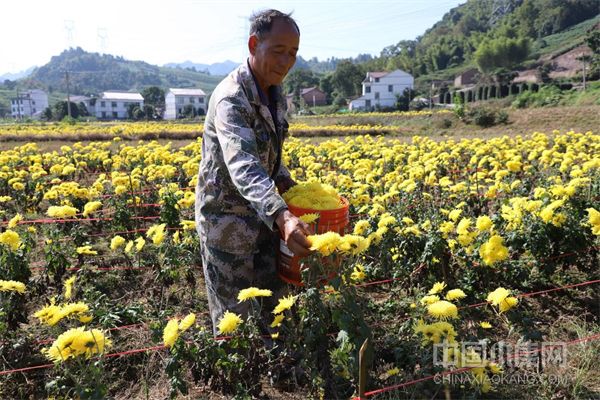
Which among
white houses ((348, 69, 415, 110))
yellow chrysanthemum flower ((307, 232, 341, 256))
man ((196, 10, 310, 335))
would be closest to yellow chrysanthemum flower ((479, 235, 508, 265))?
man ((196, 10, 310, 335))

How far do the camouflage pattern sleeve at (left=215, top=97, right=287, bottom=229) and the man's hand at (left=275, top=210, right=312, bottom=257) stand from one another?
0.05 m

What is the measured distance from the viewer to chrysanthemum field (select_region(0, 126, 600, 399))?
224 centimetres

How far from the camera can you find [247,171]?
2074 mm

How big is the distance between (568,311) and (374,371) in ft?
6.03

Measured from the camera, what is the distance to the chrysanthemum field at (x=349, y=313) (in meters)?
2.24

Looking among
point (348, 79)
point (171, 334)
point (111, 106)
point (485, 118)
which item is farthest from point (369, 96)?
point (171, 334)

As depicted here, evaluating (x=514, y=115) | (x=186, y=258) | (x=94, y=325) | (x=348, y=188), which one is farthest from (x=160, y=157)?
(x=514, y=115)

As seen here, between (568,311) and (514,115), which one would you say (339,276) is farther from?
(514,115)

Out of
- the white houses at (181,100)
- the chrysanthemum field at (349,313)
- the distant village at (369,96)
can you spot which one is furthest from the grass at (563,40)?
the chrysanthemum field at (349,313)

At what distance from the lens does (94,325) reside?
325 centimetres

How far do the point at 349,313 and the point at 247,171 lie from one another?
2.56 feet

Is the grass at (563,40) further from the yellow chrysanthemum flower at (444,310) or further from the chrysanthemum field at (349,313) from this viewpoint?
the yellow chrysanthemum flower at (444,310)

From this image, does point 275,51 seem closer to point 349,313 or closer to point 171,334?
point 349,313

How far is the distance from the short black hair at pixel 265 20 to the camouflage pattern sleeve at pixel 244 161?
34 centimetres
